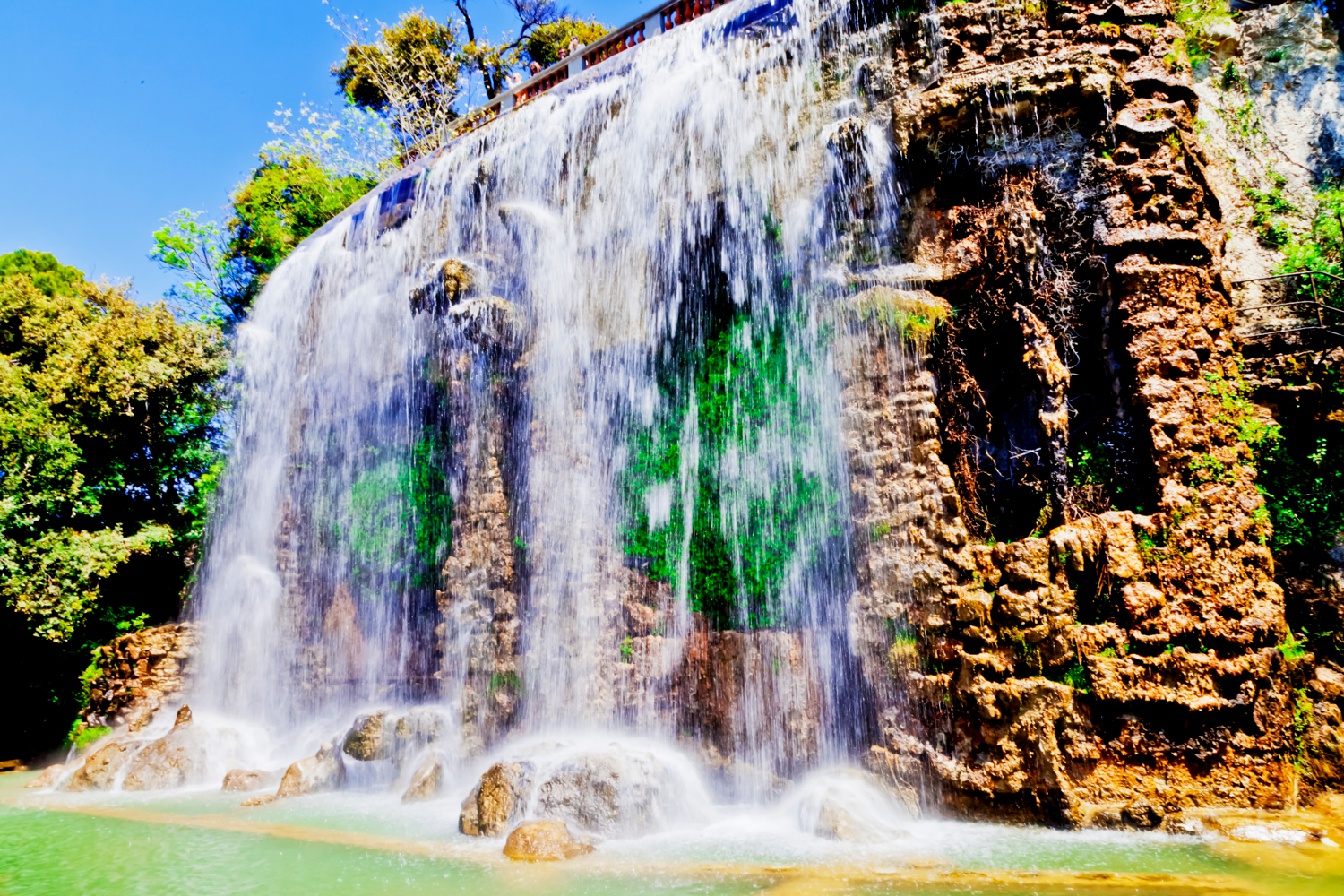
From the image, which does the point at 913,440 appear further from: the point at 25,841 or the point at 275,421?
the point at 275,421

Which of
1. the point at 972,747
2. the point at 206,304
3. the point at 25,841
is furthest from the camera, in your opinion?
the point at 206,304

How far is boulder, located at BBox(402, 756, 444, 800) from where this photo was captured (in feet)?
28.0

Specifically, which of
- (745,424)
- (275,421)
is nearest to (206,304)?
(275,421)

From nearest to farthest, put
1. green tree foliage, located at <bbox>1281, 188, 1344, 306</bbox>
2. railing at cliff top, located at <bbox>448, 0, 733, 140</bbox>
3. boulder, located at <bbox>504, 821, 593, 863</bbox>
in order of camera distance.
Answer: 1. boulder, located at <bbox>504, 821, 593, 863</bbox>
2. green tree foliage, located at <bbox>1281, 188, 1344, 306</bbox>
3. railing at cliff top, located at <bbox>448, 0, 733, 140</bbox>

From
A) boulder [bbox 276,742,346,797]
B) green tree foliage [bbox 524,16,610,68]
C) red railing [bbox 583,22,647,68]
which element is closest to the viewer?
boulder [bbox 276,742,346,797]

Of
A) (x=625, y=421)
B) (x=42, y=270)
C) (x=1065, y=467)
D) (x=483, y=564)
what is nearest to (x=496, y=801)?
(x=483, y=564)

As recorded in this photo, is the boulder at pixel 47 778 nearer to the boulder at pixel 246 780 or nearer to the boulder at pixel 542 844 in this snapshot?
the boulder at pixel 246 780

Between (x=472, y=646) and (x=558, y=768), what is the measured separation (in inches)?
137

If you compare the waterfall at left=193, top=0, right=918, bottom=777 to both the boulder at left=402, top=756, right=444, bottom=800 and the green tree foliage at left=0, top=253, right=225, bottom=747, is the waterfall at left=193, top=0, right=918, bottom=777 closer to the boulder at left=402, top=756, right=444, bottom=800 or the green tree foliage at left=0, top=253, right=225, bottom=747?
the boulder at left=402, top=756, right=444, bottom=800

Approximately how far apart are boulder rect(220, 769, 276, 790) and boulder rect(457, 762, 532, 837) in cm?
430

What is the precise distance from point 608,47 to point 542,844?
1184 centimetres

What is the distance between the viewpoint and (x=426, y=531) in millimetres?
12531

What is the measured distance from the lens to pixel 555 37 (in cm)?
2431

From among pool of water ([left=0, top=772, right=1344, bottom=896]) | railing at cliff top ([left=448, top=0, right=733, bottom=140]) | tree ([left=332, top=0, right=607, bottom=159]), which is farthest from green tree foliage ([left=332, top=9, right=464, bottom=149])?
pool of water ([left=0, top=772, right=1344, bottom=896])
